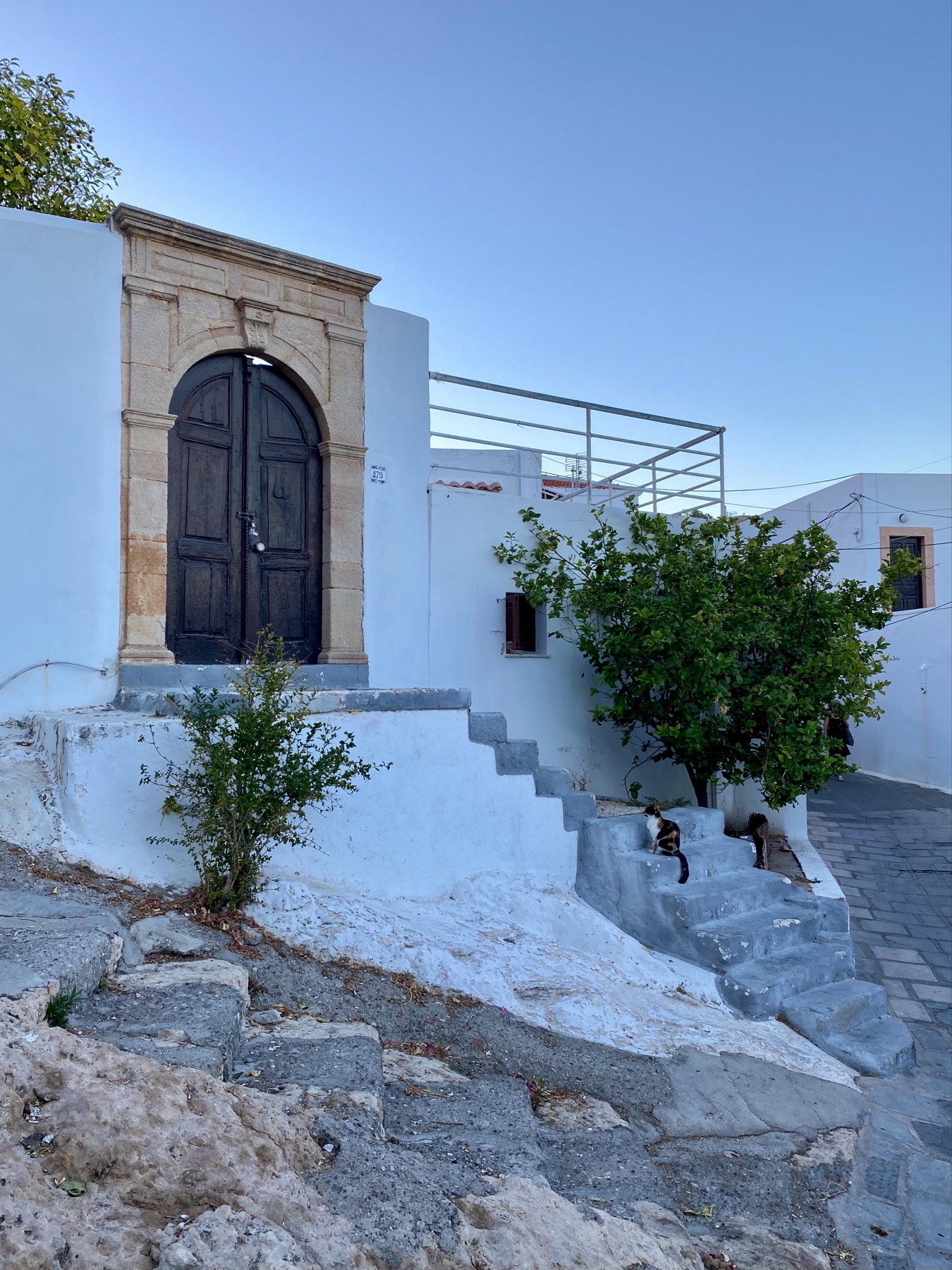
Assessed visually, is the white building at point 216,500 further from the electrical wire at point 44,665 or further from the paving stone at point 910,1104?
the paving stone at point 910,1104

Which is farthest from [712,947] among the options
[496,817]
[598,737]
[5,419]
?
[5,419]

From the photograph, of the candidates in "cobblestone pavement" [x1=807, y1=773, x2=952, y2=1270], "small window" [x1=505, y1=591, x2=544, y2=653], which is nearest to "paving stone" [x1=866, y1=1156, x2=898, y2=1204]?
"cobblestone pavement" [x1=807, y1=773, x2=952, y2=1270]

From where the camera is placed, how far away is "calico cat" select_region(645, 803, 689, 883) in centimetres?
600

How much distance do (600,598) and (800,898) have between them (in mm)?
3010

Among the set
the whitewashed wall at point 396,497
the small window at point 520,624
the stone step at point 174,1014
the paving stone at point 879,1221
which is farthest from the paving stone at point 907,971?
the stone step at point 174,1014

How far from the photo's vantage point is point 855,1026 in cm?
551

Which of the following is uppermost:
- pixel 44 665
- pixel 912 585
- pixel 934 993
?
pixel 912 585

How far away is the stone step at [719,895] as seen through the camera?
5.74 metres

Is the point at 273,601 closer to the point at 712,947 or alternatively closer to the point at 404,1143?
the point at 712,947

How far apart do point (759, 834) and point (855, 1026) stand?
346cm

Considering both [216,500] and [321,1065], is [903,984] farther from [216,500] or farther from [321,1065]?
[216,500]

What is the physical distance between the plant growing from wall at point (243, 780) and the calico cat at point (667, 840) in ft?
7.83

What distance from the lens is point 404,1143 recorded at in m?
2.71

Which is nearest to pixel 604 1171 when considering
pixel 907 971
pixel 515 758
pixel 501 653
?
pixel 515 758
